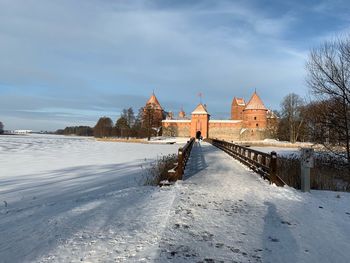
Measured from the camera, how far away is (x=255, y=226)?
5312mm

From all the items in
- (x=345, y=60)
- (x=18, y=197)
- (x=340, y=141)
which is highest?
(x=345, y=60)

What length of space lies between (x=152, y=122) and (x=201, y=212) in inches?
2855

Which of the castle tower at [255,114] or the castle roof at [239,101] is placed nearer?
the castle tower at [255,114]

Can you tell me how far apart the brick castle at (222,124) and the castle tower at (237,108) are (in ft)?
41.0

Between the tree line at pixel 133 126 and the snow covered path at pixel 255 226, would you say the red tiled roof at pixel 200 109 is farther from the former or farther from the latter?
the snow covered path at pixel 255 226

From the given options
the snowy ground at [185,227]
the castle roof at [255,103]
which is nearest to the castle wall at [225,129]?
the castle roof at [255,103]

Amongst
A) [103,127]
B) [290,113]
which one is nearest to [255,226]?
[290,113]

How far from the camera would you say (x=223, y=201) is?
6.99 m

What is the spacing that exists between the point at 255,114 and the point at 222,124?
32.5ft

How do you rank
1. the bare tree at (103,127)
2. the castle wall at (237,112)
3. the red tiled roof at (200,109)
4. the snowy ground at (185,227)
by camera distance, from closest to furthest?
the snowy ground at (185,227) < the red tiled roof at (200,109) < the castle wall at (237,112) < the bare tree at (103,127)

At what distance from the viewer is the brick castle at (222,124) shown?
77438 mm

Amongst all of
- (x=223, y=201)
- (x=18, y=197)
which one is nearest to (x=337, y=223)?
(x=223, y=201)

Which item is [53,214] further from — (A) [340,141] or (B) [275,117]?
(B) [275,117]

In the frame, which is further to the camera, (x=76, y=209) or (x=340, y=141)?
(x=340, y=141)
